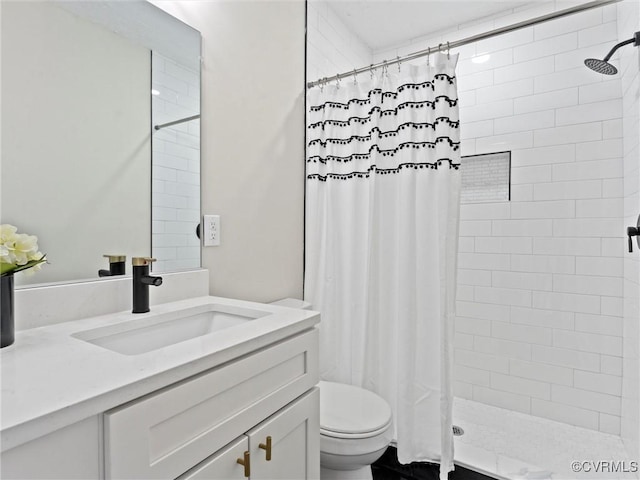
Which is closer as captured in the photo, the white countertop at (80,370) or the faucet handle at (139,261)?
the white countertop at (80,370)

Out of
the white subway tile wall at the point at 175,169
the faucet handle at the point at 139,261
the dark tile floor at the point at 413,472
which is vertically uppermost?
the white subway tile wall at the point at 175,169

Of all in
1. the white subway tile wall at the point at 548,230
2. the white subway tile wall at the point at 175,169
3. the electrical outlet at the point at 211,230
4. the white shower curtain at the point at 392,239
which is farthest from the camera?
the white subway tile wall at the point at 548,230

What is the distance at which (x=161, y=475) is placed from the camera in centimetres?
70

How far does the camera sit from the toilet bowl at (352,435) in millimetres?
1387

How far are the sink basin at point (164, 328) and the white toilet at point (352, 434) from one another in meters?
0.57

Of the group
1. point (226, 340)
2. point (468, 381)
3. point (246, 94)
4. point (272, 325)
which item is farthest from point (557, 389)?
point (246, 94)

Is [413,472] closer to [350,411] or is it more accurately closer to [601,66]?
[350,411]

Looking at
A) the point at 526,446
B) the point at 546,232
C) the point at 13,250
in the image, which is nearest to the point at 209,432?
the point at 13,250

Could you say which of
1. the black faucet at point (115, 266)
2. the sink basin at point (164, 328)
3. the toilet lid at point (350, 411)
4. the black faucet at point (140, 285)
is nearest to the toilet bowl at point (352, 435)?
the toilet lid at point (350, 411)

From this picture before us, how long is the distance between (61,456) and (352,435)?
3.41ft

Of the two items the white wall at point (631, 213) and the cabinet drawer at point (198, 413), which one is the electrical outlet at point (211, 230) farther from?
the white wall at point (631, 213)

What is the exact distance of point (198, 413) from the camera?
0.77m

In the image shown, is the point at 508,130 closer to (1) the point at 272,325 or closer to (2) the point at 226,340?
(1) the point at 272,325

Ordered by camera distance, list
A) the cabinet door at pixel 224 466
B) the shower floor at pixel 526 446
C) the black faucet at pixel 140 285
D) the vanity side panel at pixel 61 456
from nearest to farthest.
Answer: the vanity side panel at pixel 61 456, the cabinet door at pixel 224 466, the black faucet at pixel 140 285, the shower floor at pixel 526 446
